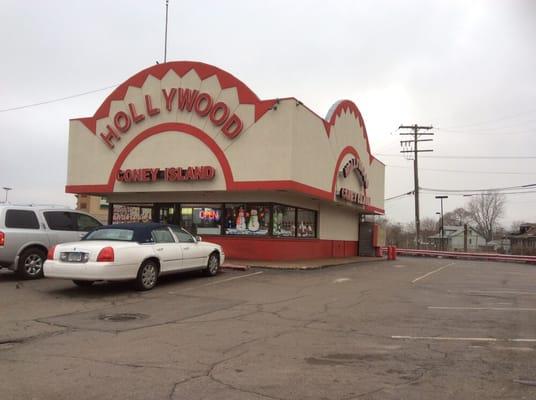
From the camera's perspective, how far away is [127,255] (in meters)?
11.3

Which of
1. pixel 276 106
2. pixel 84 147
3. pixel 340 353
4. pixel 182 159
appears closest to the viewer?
pixel 340 353

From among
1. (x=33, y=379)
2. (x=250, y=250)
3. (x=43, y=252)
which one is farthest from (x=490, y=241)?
(x=33, y=379)

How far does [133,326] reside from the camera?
8.23 metres

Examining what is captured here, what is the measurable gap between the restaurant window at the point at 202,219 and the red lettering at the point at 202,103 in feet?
12.4

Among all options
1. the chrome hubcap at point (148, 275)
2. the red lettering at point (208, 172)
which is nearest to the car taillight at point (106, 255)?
the chrome hubcap at point (148, 275)

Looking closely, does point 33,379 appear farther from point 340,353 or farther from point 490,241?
point 490,241

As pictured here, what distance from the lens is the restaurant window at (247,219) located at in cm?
1991

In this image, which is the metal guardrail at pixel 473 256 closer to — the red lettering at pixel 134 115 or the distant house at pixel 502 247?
the distant house at pixel 502 247

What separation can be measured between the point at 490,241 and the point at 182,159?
88262mm

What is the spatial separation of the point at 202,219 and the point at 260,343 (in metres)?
14.4

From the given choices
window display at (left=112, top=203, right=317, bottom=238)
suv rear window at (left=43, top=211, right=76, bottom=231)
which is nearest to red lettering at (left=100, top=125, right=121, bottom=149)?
window display at (left=112, top=203, right=317, bottom=238)

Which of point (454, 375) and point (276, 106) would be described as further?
point (276, 106)

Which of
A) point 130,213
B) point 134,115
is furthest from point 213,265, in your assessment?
point 130,213

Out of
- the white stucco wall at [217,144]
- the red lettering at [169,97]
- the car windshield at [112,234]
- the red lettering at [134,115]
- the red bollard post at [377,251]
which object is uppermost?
the red lettering at [169,97]
